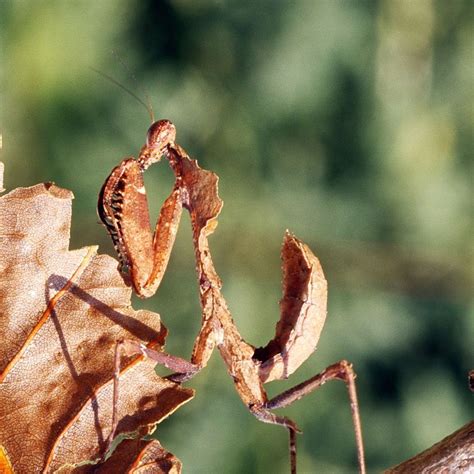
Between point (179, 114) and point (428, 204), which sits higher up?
point (179, 114)

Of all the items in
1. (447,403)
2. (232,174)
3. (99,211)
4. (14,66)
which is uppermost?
(14,66)

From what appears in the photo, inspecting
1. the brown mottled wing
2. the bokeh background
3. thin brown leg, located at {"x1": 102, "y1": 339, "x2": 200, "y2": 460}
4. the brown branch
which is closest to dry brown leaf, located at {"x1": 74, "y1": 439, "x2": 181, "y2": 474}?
thin brown leg, located at {"x1": 102, "y1": 339, "x2": 200, "y2": 460}

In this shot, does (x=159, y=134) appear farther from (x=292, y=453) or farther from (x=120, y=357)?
(x=292, y=453)

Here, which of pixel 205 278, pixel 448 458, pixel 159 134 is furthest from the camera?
pixel 205 278

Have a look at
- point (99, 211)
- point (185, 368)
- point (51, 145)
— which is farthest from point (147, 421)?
point (51, 145)

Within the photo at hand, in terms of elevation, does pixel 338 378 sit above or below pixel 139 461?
above

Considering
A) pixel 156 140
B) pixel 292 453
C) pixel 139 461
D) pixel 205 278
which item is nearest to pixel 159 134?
pixel 156 140

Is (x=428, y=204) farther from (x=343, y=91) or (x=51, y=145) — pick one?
(x=51, y=145)

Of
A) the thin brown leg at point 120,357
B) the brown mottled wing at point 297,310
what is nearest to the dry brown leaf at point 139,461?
the thin brown leg at point 120,357

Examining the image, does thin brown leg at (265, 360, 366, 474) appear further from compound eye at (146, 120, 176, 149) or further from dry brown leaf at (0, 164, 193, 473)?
compound eye at (146, 120, 176, 149)
